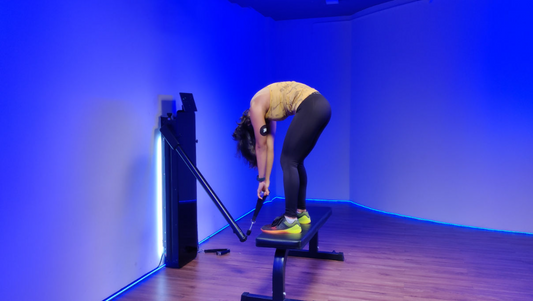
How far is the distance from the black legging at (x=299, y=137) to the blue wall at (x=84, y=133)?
1092 mm

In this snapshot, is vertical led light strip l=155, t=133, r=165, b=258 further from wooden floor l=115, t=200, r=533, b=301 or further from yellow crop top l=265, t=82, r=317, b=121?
yellow crop top l=265, t=82, r=317, b=121

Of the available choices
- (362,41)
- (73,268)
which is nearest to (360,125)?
(362,41)

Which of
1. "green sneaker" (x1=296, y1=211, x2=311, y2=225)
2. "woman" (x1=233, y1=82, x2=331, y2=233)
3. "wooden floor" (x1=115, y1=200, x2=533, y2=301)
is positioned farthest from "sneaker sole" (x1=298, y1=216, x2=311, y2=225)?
"wooden floor" (x1=115, y1=200, x2=533, y2=301)

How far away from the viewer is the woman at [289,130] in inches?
95.3

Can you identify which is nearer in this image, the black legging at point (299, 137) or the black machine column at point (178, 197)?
the black legging at point (299, 137)

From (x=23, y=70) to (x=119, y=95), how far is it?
728 millimetres

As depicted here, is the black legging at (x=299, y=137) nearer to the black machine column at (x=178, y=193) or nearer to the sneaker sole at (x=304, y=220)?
the sneaker sole at (x=304, y=220)

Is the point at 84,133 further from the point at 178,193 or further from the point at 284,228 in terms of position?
the point at 284,228

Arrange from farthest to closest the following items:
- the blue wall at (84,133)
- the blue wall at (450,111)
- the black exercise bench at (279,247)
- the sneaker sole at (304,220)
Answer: the blue wall at (450,111), the sneaker sole at (304,220), the black exercise bench at (279,247), the blue wall at (84,133)

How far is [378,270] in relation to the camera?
9.80 ft

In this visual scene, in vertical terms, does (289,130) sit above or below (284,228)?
above

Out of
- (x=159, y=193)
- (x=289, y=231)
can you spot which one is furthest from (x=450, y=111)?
(x=159, y=193)

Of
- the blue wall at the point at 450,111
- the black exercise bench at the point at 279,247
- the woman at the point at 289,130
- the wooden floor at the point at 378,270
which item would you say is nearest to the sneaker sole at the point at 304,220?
the black exercise bench at the point at 279,247

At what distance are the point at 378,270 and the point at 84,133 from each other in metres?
2.19
